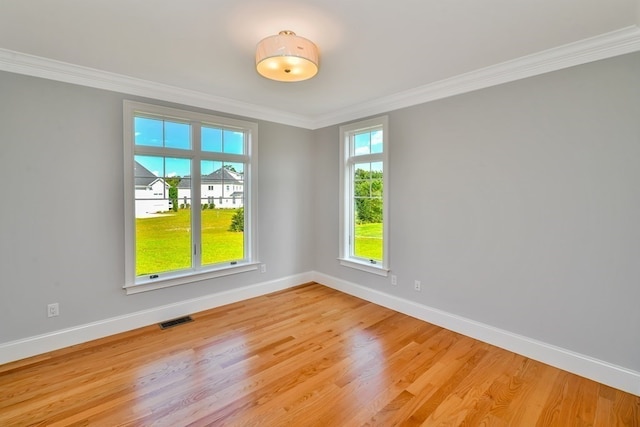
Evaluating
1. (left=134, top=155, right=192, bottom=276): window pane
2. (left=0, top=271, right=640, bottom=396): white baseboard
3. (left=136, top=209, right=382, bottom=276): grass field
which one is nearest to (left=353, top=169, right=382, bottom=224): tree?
(left=136, top=209, right=382, bottom=276): grass field

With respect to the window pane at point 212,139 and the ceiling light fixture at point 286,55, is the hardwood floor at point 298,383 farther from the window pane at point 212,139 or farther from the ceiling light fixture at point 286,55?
the ceiling light fixture at point 286,55

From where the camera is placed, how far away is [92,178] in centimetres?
282

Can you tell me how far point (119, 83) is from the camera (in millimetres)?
2891

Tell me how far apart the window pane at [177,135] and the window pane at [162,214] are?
0.57 feet

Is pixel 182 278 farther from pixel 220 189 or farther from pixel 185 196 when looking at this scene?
pixel 220 189

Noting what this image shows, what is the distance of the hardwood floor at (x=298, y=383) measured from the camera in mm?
1879

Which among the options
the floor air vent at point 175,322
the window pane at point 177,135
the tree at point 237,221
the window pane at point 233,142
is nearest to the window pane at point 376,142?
the window pane at point 233,142

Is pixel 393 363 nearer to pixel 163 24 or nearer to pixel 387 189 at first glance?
pixel 387 189

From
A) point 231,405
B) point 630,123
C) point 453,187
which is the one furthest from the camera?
point 453,187

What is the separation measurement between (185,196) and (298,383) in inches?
95.5

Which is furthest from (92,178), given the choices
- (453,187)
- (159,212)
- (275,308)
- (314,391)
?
(453,187)

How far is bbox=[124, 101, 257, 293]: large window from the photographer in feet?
10.2

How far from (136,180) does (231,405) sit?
2.43 meters

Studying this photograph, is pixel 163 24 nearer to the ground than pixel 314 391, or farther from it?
farther from it
